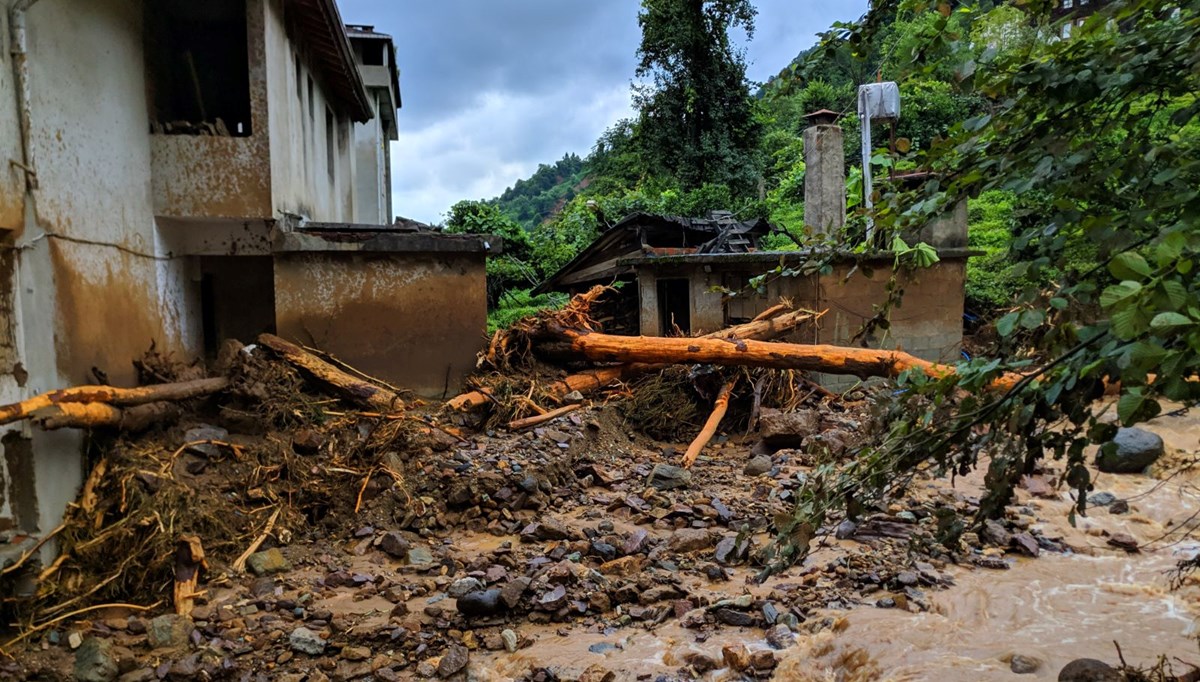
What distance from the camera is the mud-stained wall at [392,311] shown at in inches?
319

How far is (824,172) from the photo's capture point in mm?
13930

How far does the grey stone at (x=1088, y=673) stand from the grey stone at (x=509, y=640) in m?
3.05

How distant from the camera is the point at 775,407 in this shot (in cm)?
1024

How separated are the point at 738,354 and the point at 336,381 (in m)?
4.75

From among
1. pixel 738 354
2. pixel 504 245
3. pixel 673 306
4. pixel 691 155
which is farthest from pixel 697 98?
pixel 738 354

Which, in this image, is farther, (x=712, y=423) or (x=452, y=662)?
(x=712, y=423)

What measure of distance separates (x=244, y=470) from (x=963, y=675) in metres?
5.57

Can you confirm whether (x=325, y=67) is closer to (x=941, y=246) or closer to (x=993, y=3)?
(x=941, y=246)

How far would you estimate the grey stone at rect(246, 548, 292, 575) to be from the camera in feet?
17.9

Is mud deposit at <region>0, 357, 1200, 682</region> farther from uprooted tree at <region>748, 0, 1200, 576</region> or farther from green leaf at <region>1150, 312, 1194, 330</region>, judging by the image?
green leaf at <region>1150, 312, 1194, 330</region>

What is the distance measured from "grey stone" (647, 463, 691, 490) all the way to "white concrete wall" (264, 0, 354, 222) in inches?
192

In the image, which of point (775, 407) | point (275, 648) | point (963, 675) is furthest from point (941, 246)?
point (275, 648)

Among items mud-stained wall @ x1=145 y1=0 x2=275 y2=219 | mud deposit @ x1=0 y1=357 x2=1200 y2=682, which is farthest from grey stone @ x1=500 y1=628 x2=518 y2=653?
mud-stained wall @ x1=145 y1=0 x2=275 y2=219

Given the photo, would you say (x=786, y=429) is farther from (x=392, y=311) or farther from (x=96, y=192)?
(x=96, y=192)
